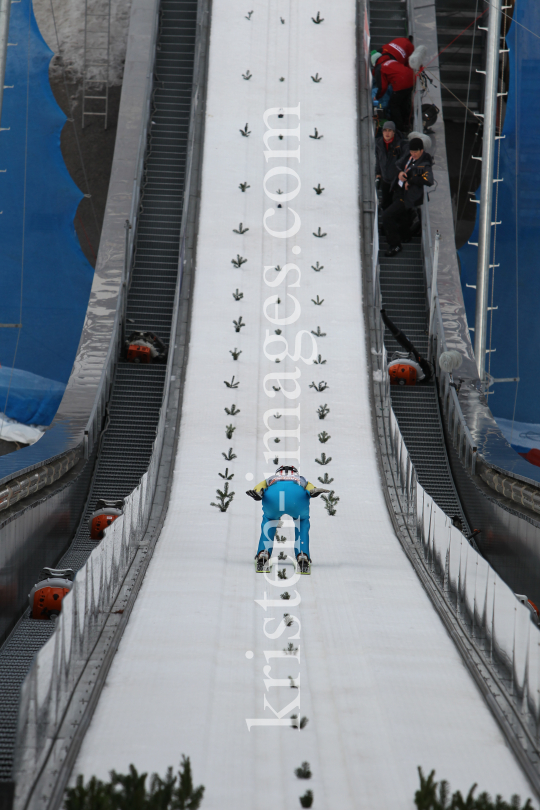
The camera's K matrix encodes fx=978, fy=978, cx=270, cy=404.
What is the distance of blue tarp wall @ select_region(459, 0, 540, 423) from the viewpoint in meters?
14.8

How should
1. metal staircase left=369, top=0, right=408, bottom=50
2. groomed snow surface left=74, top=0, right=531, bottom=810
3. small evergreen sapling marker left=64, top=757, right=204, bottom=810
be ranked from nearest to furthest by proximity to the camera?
1. small evergreen sapling marker left=64, top=757, right=204, bottom=810
2. groomed snow surface left=74, top=0, right=531, bottom=810
3. metal staircase left=369, top=0, right=408, bottom=50

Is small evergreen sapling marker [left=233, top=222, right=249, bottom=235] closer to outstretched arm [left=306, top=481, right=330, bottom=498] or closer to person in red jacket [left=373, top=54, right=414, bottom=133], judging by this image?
person in red jacket [left=373, top=54, right=414, bottom=133]

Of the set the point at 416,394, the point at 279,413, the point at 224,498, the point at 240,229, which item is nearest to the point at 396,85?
the point at 240,229

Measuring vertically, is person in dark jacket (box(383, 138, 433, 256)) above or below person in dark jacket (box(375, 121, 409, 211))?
below

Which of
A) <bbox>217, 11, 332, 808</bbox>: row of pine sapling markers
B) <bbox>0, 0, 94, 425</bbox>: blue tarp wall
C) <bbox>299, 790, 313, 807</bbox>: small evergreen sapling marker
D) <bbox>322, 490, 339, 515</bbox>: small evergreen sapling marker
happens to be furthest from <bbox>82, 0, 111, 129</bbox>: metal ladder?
<bbox>299, 790, 313, 807</bbox>: small evergreen sapling marker

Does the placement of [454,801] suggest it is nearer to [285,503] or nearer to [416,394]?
[285,503]

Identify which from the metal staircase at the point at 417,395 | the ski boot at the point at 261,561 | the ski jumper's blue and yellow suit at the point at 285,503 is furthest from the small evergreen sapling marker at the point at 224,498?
the metal staircase at the point at 417,395

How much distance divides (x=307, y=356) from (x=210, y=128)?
210 inches

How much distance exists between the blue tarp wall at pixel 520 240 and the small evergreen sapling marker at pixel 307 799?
11224 millimetres

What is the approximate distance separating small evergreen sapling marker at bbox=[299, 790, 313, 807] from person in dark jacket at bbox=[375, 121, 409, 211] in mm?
11626

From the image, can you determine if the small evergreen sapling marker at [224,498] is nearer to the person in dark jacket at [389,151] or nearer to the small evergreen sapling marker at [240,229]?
the small evergreen sapling marker at [240,229]

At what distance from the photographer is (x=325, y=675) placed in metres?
5.42

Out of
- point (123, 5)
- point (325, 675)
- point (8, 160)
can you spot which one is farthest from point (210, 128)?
point (325, 675)

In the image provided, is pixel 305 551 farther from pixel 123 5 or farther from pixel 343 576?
pixel 123 5
